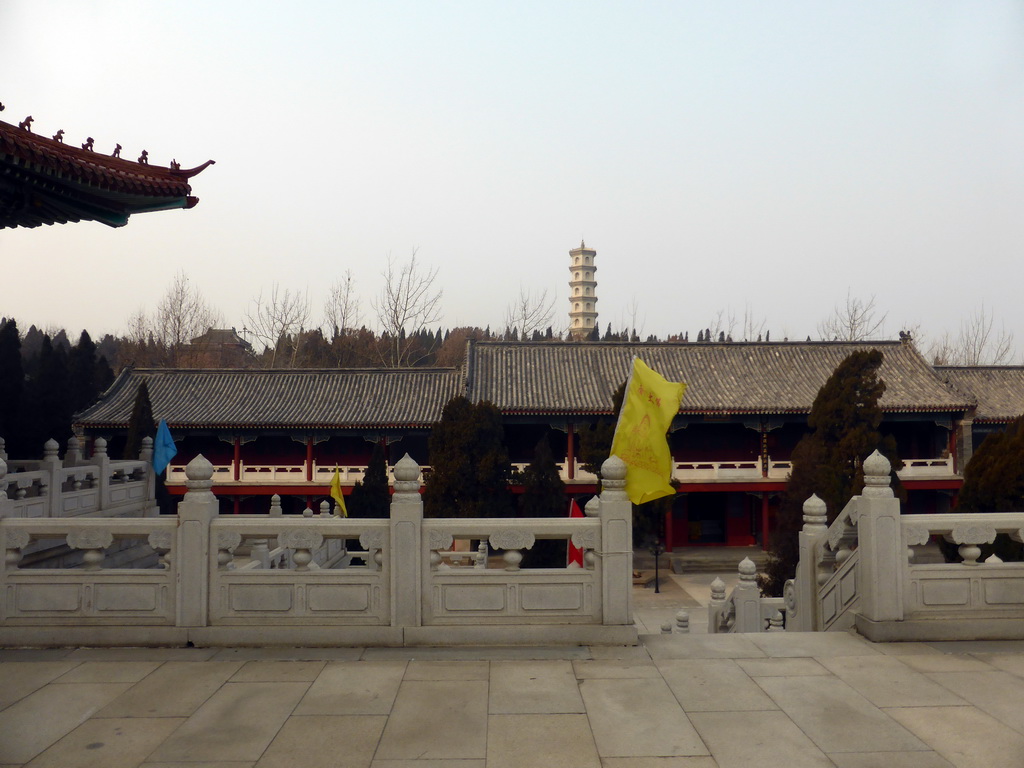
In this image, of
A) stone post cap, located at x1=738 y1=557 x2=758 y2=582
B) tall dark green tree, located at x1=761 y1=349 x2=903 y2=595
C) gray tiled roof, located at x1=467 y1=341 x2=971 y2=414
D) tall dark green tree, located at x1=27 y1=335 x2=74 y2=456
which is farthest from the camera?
gray tiled roof, located at x1=467 y1=341 x2=971 y2=414

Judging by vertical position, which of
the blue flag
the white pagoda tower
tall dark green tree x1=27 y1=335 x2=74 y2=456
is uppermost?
the white pagoda tower

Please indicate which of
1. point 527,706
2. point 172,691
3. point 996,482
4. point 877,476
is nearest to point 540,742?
point 527,706

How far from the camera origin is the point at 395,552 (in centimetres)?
512

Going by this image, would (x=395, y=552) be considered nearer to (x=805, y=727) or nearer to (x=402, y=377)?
(x=805, y=727)

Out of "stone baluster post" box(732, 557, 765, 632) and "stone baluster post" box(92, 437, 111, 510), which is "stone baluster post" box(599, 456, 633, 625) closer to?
"stone baluster post" box(732, 557, 765, 632)

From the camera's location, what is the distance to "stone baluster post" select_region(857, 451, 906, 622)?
5191 millimetres

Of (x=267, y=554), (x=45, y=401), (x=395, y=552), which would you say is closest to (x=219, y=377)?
(x=45, y=401)

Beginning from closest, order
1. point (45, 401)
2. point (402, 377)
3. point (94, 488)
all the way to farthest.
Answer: point (94, 488) → point (45, 401) → point (402, 377)

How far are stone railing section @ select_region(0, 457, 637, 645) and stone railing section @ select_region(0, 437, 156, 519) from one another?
3.69 metres

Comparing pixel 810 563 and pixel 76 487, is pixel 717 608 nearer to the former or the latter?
pixel 810 563

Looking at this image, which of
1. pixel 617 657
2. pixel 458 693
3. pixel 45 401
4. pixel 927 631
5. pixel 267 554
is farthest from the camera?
pixel 45 401

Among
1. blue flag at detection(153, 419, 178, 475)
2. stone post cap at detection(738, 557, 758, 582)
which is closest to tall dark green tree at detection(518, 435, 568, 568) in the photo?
blue flag at detection(153, 419, 178, 475)

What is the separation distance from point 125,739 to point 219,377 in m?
23.6

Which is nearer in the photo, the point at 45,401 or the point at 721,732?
the point at 721,732
